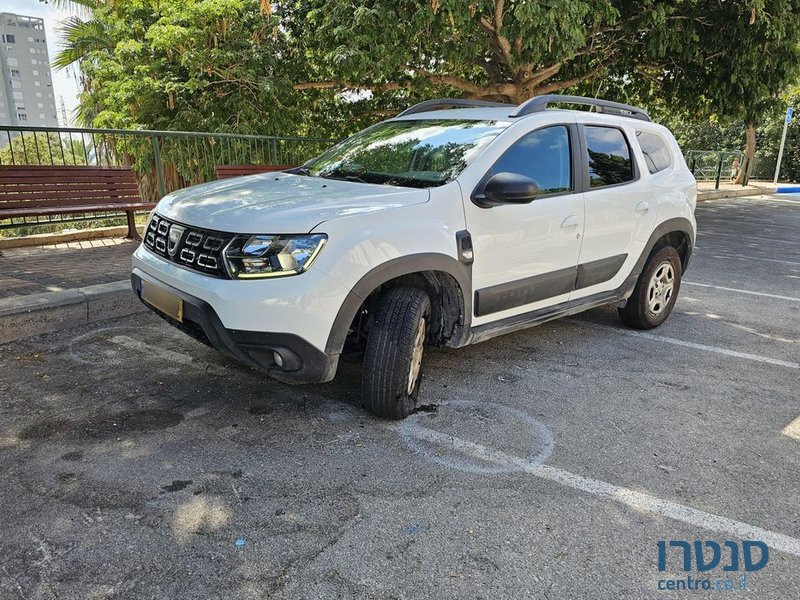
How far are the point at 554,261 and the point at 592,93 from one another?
1400cm

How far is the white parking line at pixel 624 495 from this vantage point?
2.49 metres

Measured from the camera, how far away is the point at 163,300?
10.9ft

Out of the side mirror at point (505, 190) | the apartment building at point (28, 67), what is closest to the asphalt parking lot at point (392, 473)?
the side mirror at point (505, 190)

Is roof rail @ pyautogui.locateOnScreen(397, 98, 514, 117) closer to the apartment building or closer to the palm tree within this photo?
the palm tree

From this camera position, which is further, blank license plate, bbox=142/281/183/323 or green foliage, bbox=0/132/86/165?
green foliage, bbox=0/132/86/165

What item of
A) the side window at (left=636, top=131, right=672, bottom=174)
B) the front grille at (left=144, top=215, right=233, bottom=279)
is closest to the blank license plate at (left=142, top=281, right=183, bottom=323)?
the front grille at (left=144, top=215, right=233, bottom=279)

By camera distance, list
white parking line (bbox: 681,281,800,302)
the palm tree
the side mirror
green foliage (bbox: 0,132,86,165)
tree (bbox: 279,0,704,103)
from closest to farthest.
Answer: the side mirror < white parking line (bbox: 681,281,800,302) < green foliage (bbox: 0,132,86,165) < tree (bbox: 279,0,704,103) < the palm tree

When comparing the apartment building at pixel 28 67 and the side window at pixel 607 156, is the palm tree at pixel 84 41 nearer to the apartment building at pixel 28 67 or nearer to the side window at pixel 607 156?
the side window at pixel 607 156

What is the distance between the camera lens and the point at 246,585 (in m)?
2.12

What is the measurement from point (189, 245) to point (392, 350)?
4.03ft

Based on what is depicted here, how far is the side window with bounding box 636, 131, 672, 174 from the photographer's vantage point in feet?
16.1

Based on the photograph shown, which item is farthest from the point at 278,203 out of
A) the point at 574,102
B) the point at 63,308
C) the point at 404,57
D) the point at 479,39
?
the point at 479,39

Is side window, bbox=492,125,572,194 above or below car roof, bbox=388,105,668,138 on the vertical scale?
below

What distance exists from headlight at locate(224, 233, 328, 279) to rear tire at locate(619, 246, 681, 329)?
10.5 feet
